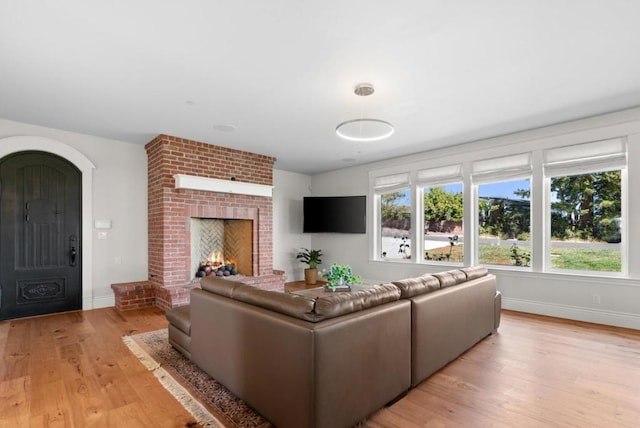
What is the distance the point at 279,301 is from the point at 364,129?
2192 mm

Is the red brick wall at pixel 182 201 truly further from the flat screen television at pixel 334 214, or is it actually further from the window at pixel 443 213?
the window at pixel 443 213

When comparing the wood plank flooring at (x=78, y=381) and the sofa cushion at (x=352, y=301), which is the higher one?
the sofa cushion at (x=352, y=301)

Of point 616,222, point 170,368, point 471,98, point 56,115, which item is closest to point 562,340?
point 616,222

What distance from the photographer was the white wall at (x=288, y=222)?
7.08 meters

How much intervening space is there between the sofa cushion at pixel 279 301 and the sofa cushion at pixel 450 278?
146cm

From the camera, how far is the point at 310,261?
7074 millimetres

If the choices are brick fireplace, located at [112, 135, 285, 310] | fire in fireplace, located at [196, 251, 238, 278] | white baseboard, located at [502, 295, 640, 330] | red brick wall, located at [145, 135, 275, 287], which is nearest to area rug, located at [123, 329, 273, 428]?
brick fireplace, located at [112, 135, 285, 310]

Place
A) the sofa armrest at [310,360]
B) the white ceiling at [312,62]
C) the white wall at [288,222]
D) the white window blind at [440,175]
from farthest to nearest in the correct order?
the white wall at [288,222]
the white window blind at [440,175]
the white ceiling at [312,62]
the sofa armrest at [310,360]

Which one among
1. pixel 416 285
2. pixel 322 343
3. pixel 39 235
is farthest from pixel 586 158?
pixel 39 235

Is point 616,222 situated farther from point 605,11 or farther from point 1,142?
point 1,142

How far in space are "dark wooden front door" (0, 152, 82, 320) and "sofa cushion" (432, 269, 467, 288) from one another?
481cm

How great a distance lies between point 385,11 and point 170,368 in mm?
3122

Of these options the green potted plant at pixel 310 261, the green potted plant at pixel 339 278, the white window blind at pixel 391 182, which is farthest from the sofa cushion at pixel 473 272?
the green potted plant at pixel 310 261

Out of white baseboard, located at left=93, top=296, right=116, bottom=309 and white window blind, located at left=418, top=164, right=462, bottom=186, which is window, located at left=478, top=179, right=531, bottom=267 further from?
white baseboard, located at left=93, top=296, right=116, bottom=309
